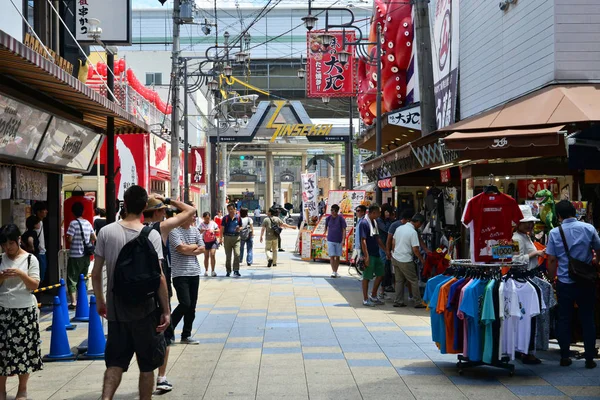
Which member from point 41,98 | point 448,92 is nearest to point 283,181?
point 448,92

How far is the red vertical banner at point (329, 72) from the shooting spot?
83.8 feet

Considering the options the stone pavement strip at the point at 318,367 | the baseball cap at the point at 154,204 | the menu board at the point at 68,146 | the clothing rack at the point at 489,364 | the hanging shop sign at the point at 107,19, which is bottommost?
the stone pavement strip at the point at 318,367

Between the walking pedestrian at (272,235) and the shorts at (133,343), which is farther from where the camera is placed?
the walking pedestrian at (272,235)

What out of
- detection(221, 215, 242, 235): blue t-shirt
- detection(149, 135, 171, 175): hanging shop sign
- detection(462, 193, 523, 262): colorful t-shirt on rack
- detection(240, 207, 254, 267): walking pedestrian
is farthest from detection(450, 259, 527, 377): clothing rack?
detection(149, 135, 171, 175): hanging shop sign

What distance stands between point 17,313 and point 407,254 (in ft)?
25.0

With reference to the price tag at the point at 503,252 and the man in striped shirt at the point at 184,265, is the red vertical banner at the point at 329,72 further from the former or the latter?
the price tag at the point at 503,252

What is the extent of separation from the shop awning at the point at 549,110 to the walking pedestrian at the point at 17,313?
20.0ft

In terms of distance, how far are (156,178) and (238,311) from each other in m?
19.7

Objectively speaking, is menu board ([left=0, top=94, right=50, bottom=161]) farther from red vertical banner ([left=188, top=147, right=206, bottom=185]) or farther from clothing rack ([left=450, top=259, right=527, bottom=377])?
red vertical banner ([left=188, top=147, right=206, bottom=185])

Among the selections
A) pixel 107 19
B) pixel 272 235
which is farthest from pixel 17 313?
pixel 272 235

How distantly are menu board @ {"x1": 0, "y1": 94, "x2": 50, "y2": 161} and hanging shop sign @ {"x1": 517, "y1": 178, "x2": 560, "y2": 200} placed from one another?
755cm

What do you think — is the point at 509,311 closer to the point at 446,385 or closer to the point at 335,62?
the point at 446,385

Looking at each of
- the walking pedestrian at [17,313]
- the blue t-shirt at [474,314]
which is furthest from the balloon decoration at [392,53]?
the walking pedestrian at [17,313]

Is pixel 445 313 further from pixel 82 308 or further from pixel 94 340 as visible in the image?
pixel 82 308
